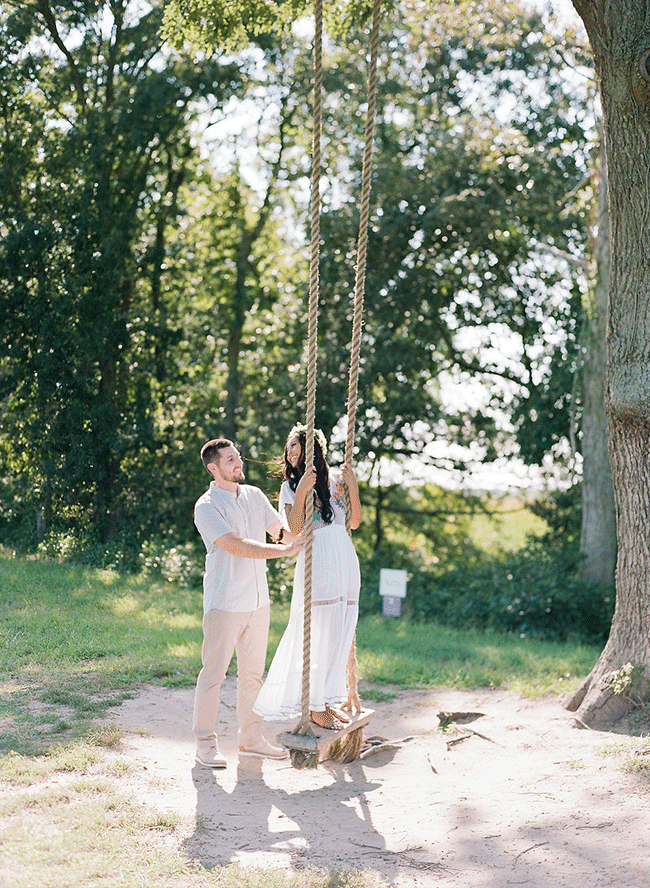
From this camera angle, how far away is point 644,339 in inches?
244

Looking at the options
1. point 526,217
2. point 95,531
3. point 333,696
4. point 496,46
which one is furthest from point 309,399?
point 496,46

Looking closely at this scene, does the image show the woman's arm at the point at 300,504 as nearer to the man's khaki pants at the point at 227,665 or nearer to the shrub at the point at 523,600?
the man's khaki pants at the point at 227,665

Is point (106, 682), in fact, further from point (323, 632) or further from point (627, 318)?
point (627, 318)

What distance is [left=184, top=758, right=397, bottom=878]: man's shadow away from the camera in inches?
163

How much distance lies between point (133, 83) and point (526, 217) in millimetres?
6192

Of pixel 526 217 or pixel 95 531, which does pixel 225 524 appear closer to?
pixel 95 531

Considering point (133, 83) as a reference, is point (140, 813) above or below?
below

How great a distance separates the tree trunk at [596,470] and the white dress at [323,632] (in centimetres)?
732

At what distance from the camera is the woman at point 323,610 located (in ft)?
17.6

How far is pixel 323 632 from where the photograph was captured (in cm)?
541

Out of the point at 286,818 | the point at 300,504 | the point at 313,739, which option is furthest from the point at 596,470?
the point at 286,818

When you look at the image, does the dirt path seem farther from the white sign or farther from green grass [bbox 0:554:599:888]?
the white sign

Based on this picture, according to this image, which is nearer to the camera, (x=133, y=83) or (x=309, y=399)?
(x=309, y=399)

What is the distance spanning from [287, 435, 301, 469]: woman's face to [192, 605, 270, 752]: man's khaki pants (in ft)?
2.82
